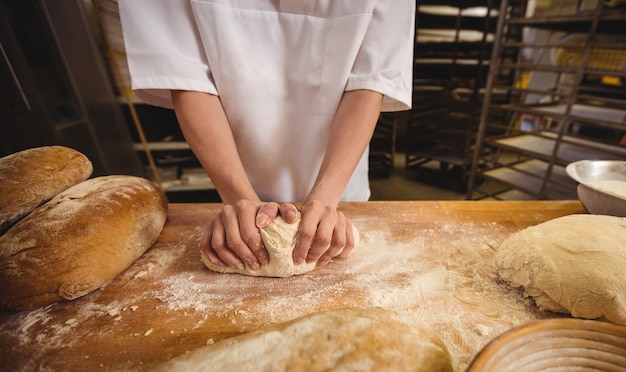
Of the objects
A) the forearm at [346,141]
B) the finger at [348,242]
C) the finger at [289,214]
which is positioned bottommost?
the finger at [348,242]

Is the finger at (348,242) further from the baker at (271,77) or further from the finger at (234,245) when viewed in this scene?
the finger at (234,245)

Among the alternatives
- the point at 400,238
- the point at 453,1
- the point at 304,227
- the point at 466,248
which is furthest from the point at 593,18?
the point at 453,1

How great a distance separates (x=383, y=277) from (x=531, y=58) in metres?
5.63

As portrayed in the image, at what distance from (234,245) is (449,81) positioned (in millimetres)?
4613

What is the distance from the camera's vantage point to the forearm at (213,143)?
106 centimetres

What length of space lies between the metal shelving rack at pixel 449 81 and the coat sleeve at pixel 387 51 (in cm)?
352

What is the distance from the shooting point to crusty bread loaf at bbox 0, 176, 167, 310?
2.60ft

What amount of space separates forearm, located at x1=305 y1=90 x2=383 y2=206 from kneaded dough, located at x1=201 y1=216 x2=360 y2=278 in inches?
7.4

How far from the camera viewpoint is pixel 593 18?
5.82ft

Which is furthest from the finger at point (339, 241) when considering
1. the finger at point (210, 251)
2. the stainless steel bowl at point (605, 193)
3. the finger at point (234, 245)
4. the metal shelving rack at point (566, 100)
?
the metal shelving rack at point (566, 100)

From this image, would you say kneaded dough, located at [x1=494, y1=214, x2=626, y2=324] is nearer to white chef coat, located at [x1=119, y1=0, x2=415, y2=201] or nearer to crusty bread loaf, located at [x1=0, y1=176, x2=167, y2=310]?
white chef coat, located at [x1=119, y1=0, x2=415, y2=201]

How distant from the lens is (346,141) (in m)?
1.12

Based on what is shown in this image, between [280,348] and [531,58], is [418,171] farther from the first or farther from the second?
[280,348]

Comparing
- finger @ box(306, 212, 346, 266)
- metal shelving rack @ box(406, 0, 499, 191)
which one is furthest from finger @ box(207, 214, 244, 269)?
metal shelving rack @ box(406, 0, 499, 191)
